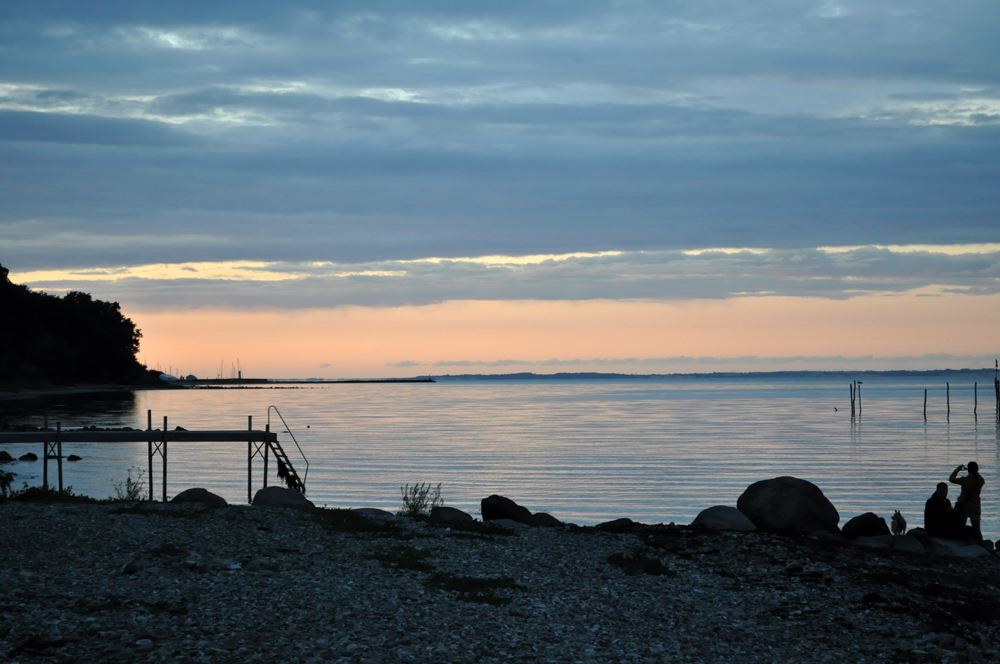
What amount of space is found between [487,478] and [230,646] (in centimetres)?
2945

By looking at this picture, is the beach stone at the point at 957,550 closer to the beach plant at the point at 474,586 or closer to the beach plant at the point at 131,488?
the beach plant at the point at 474,586

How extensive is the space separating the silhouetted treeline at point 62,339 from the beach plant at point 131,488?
4265 inches

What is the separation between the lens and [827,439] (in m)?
60.8

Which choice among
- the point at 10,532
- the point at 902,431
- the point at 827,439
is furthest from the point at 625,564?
the point at 902,431

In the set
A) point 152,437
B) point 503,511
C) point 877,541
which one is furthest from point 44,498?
point 877,541

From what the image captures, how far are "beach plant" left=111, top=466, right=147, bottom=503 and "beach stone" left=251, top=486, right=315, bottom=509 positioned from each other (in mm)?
5176

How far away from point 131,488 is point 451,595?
84.0 ft

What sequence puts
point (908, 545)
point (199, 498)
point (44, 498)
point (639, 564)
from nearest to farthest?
point (639, 564) < point (908, 545) < point (44, 498) < point (199, 498)

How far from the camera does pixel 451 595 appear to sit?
12.0m

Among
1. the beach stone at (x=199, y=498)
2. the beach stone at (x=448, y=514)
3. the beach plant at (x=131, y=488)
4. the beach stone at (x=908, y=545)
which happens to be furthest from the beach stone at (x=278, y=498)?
the beach stone at (x=908, y=545)

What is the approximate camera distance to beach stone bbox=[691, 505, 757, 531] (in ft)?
61.3

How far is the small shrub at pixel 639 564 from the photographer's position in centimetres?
1420

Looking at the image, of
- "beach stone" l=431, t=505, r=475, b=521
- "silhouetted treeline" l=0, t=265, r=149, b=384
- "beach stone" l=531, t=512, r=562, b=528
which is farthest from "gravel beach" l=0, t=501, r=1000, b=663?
"silhouetted treeline" l=0, t=265, r=149, b=384

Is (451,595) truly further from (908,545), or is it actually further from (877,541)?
(877,541)
